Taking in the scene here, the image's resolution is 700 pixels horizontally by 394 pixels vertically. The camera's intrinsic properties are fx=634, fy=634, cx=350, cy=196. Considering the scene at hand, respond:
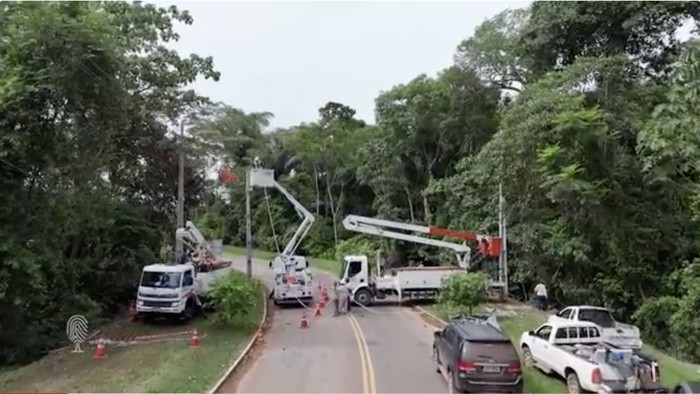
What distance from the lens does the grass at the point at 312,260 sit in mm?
50759

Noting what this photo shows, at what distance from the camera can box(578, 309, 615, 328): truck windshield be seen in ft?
60.0

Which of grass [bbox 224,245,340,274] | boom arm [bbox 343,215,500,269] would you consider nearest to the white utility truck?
boom arm [bbox 343,215,500,269]

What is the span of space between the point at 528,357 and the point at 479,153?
14392 millimetres

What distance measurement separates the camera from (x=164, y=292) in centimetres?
2308

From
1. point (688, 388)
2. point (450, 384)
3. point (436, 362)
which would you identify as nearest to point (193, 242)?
point (436, 362)

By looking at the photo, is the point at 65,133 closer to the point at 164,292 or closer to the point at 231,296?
the point at 164,292

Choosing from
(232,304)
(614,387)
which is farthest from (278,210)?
(614,387)

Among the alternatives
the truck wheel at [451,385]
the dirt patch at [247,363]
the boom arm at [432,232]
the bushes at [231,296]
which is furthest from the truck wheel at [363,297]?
the truck wheel at [451,385]

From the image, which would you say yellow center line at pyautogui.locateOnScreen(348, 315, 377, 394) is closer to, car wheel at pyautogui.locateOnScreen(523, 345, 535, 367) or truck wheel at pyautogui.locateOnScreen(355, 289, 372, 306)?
car wheel at pyautogui.locateOnScreen(523, 345, 535, 367)

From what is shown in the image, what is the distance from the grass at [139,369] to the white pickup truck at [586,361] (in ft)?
25.7

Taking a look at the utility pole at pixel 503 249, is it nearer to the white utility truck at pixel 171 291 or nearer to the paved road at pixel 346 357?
the paved road at pixel 346 357

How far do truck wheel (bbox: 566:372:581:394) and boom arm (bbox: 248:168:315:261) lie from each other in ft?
56.0

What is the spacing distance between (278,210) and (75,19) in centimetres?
4615

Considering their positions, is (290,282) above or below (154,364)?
above
